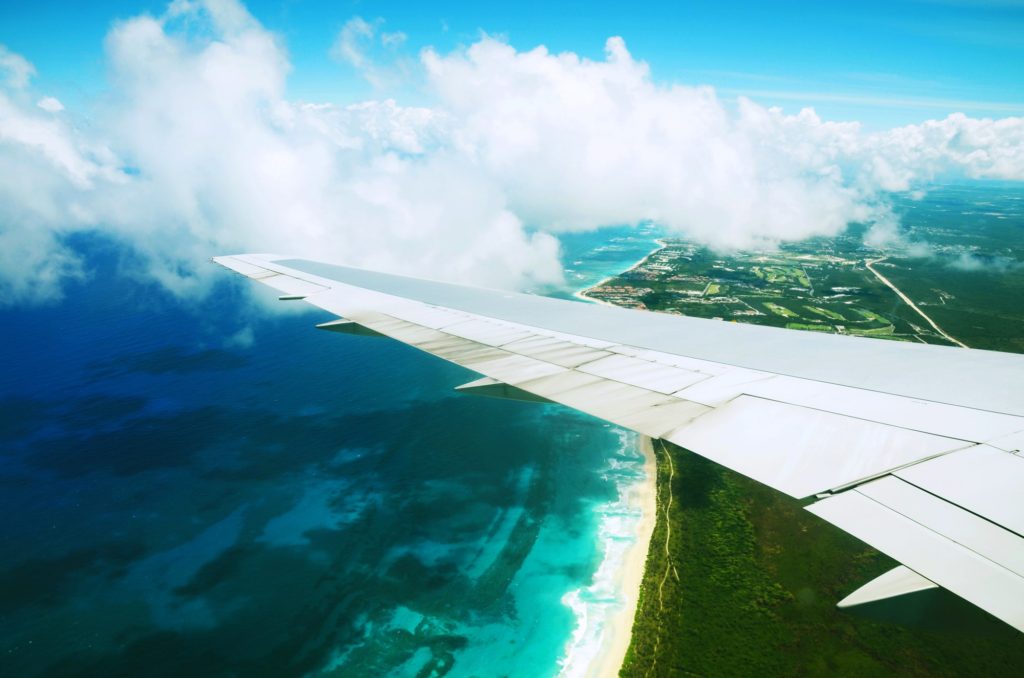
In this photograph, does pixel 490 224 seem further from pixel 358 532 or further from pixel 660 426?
pixel 660 426

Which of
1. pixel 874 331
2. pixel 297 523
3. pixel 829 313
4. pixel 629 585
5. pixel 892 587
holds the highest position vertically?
pixel 829 313

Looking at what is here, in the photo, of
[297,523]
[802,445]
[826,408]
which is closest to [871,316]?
[297,523]

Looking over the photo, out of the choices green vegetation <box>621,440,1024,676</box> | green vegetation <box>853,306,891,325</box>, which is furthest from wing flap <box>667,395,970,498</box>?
green vegetation <box>853,306,891,325</box>

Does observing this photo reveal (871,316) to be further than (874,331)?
Yes

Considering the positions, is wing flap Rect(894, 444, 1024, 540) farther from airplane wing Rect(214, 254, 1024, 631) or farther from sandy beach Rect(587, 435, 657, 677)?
sandy beach Rect(587, 435, 657, 677)

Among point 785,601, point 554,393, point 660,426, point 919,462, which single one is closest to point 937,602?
point 919,462

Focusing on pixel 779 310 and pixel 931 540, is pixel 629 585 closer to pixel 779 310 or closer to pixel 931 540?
pixel 931 540
